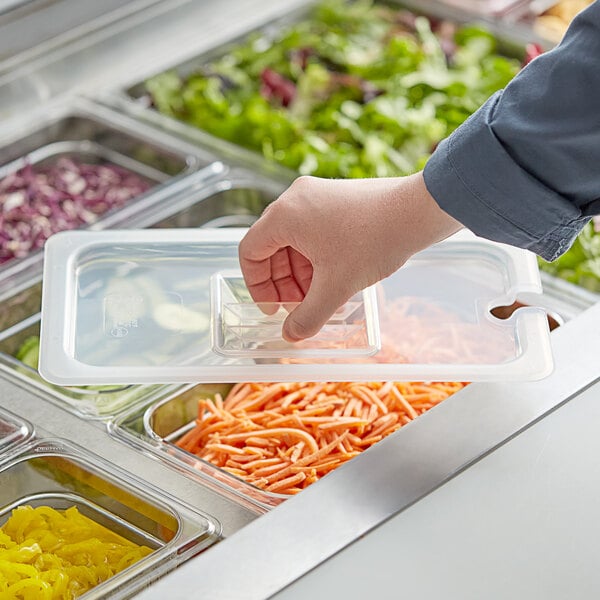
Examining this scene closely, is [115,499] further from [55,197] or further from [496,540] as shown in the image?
[55,197]

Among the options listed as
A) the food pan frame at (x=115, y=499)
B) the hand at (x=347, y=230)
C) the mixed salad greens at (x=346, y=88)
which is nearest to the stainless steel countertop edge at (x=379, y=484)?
the food pan frame at (x=115, y=499)

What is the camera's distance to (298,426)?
1.77 m

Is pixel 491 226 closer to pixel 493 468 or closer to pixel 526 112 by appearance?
pixel 526 112

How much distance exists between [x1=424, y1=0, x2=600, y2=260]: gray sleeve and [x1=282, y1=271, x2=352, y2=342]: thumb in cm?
19

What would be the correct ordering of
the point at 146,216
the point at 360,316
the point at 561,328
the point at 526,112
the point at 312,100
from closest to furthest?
the point at 526,112 → the point at 360,316 → the point at 561,328 → the point at 146,216 → the point at 312,100

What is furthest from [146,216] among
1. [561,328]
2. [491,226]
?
[491,226]

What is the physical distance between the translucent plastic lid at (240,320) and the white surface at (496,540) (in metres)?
0.13

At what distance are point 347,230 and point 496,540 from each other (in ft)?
1.43

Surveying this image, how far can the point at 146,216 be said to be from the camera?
7.60 feet

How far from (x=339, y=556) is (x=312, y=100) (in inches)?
67.3

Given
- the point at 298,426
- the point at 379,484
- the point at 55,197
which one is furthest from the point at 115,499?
the point at 55,197

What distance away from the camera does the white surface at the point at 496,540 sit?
1.32 metres

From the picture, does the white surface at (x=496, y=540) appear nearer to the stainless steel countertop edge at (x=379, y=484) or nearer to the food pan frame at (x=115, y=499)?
the stainless steel countertop edge at (x=379, y=484)

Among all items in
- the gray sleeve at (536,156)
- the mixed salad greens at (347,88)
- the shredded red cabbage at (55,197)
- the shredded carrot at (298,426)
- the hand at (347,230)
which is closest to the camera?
the gray sleeve at (536,156)
